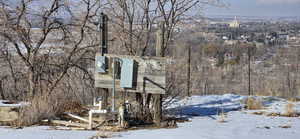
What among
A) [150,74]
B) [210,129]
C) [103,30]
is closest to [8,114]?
[103,30]

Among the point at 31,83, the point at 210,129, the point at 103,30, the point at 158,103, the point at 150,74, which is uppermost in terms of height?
the point at 103,30

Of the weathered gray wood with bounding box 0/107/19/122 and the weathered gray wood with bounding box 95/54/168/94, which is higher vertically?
the weathered gray wood with bounding box 95/54/168/94

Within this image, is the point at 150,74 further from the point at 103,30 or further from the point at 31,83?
the point at 31,83

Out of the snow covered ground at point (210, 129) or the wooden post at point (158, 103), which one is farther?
the wooden post at point (158, 103)

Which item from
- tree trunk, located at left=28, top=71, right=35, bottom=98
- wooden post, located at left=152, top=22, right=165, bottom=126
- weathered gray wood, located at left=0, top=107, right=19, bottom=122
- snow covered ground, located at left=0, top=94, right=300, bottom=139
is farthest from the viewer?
tree trunk, located at left=28, top=71, right=35, bottom=98

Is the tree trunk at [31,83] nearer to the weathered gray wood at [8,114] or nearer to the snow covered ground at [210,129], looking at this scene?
the weathered gray wood at [8,114]

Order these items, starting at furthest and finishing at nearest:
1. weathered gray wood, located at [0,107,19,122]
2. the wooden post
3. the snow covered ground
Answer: weathered gray wood, located at [0,107,19,122] < the wooden post < the snow covered ground

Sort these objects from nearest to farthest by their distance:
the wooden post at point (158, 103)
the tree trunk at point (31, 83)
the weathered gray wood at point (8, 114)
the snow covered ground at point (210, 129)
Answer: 1. the snow covered ground at point (210, 129)
2. the wooden post at point (158, 103)
3. the weathered gray wood at point (8, 114)
4. the tree trunk at point (31, 83)

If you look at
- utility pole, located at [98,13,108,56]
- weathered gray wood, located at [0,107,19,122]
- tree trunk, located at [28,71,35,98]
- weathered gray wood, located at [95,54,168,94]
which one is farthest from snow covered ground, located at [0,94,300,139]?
tree trunk, located at [28,71,35,98]

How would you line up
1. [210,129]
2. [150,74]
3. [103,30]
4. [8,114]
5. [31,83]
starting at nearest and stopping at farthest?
[210,129] < [150,74] < [8,114] < [103,30] < [31,83]

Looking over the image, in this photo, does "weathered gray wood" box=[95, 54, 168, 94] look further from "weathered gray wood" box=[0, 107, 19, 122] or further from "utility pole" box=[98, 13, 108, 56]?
"weathered gray wood" box=[0, 107, 19, 122]

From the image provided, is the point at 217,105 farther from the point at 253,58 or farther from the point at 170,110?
the point at 253,58

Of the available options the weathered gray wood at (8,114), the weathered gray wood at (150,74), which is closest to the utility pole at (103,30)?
the weathered gray wood at (150,74)

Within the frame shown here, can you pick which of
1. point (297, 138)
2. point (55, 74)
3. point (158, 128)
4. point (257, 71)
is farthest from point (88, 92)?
point (257, 71)
